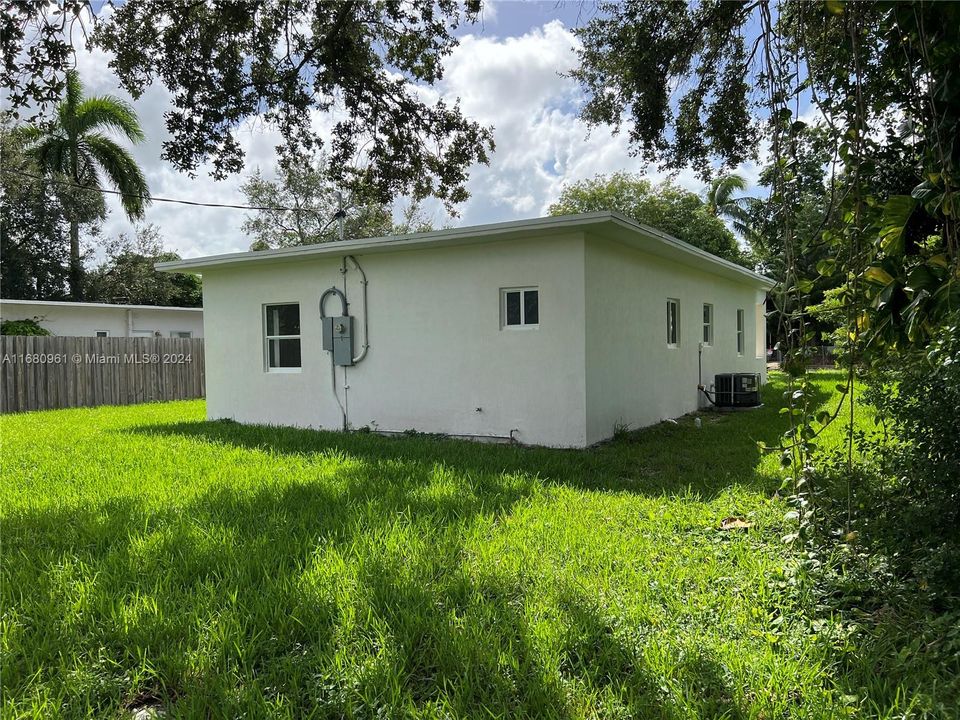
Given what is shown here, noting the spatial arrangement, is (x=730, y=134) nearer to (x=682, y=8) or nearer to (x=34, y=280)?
(x=682, y=8)

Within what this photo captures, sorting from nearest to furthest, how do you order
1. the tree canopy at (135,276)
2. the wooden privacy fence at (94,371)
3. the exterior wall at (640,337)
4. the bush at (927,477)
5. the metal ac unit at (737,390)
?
the bush at (927,477), the exterior wall at (640,337), the metal ac unit at (737,390), the wooden privacy fence at (94,371), the tree canopy at (135,276)

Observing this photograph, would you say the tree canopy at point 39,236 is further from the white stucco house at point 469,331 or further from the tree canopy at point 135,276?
the white stucco house at point 469,331

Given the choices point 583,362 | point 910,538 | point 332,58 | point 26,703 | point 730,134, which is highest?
point 332,58

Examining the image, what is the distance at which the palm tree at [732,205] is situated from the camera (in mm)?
28078

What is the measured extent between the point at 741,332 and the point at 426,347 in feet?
30.9

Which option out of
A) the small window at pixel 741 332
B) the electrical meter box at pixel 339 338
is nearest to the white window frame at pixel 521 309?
the electrical meter box at pixel 339 338

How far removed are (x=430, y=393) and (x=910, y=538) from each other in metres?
6.31

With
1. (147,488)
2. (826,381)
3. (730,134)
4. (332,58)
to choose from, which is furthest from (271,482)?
(826,381)

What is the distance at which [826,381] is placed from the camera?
1546cm

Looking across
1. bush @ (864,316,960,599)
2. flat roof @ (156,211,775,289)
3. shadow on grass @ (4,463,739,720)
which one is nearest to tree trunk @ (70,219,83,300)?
flat roof @ (156,211,775,289)

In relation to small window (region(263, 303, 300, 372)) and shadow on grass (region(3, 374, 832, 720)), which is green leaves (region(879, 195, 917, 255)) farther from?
small window (region(263, 303, 300, 372))

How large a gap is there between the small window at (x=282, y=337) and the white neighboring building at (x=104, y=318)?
9582mm

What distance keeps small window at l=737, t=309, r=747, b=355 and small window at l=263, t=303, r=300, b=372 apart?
10.3 metres

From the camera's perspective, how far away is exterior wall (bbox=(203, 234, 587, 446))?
7.57 metres
